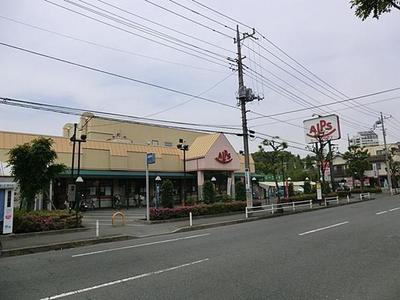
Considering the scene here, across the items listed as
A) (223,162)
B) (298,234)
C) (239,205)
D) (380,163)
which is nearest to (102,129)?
(223,162)

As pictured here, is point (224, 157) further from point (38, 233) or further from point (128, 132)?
point (38, 233)

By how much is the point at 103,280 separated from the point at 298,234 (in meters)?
8.03

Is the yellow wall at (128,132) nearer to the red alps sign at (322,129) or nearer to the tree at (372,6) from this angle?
the red alps sign at (322,129)

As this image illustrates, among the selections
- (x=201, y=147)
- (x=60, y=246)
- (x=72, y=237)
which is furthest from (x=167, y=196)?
(x=201, y=147)

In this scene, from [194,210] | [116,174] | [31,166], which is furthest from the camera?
[116,174]

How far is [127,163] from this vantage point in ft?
113

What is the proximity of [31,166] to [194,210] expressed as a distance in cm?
980

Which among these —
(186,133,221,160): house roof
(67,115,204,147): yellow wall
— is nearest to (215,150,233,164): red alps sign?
(186,133,221,160): house roof

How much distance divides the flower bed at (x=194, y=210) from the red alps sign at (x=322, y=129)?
56.1 ft

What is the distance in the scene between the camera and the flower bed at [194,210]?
2133 cm

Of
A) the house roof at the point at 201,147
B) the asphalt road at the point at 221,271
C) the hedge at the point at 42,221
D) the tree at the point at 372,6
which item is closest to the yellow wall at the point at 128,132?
the house roof at the point at 201,147

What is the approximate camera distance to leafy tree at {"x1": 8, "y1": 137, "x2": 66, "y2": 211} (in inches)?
717

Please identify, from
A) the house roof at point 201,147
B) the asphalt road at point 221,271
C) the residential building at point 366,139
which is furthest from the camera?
the residential building at point 366,139

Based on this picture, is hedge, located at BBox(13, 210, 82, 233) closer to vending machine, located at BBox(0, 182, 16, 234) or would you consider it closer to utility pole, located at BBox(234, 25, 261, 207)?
vending machine, located at BBox(0, 182, 16, 234)
